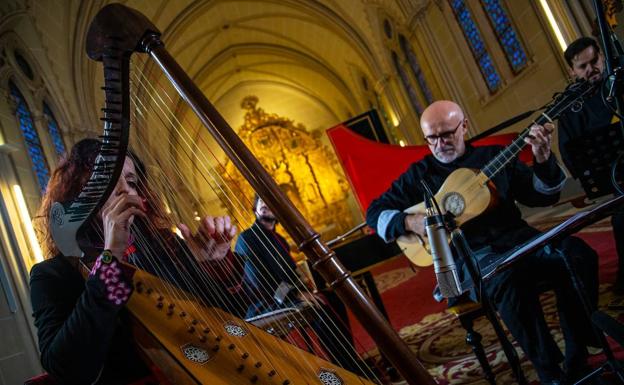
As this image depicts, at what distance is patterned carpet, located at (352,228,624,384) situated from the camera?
2.13m

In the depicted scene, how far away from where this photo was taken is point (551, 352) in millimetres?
1646

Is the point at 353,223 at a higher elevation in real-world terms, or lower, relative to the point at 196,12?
lower

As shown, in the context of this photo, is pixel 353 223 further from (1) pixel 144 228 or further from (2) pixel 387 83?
(1) pixel 144 228

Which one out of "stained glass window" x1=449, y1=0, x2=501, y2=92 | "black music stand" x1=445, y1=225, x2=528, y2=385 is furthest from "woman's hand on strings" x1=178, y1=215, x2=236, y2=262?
"stained glass window" x1=449, y1=0, x2=501, y2=92

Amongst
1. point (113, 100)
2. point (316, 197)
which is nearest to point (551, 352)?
point (113, 100)

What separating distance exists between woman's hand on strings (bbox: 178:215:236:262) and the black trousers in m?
1.08

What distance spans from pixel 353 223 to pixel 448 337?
15.8m

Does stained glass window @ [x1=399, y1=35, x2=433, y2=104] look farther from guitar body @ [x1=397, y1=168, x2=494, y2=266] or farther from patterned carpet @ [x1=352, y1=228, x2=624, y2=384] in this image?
guitar body @ [x1=397, y1=168, x2=494, y2=266]

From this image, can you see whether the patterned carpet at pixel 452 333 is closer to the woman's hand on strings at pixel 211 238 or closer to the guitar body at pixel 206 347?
the guitar body at pixel 206 347

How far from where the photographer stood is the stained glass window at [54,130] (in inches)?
312

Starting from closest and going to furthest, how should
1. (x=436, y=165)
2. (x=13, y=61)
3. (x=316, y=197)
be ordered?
(x=436, y=165) → (x=13, y=61) → (x=316, y=197)

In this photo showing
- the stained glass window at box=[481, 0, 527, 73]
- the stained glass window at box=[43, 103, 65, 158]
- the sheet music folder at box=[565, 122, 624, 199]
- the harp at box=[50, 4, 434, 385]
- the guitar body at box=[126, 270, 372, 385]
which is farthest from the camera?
the stained glass window at box=[43, 103, 65, 158]

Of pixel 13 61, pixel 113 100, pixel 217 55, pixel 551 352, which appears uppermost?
pixel 217 55

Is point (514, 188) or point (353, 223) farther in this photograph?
point (353, 223)
